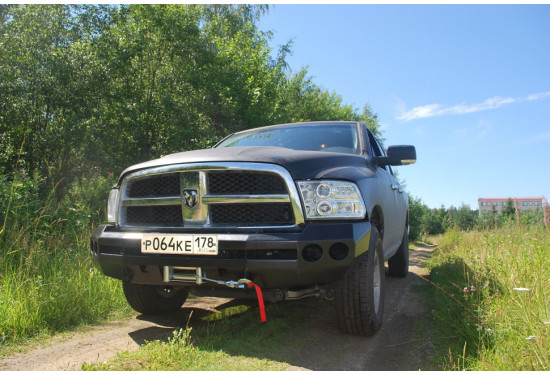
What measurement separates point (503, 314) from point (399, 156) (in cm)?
143

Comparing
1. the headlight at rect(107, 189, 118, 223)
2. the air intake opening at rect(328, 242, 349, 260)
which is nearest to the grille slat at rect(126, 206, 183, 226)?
the headlight at rect(107, 189, 118, 223)

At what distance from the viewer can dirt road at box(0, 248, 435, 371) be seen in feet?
7.85

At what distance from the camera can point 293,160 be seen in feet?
8.02

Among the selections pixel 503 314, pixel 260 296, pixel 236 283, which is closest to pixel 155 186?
pixel 236 283

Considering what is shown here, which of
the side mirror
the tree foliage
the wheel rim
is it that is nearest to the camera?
the wheel rim

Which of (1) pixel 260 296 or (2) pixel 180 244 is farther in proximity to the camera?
(2) pixel 180 244

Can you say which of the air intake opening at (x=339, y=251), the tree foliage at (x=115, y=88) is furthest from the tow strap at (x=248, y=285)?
the tree foliage at (x=115, y=88)

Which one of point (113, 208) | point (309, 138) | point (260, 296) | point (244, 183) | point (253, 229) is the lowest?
point (260, 296)

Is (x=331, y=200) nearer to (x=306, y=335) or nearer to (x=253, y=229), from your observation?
(x=253, y=229)

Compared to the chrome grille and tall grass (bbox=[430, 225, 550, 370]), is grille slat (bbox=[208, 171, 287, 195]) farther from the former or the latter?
tall grass (bbox=[430, 225, 550, 370])

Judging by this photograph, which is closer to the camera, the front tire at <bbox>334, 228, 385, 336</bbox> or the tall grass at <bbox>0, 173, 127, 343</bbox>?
the front tire at <bbox>334, 228, 385, 336</bbox>

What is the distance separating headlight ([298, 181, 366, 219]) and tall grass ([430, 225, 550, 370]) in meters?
0.99

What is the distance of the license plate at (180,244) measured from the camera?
92.4 inches

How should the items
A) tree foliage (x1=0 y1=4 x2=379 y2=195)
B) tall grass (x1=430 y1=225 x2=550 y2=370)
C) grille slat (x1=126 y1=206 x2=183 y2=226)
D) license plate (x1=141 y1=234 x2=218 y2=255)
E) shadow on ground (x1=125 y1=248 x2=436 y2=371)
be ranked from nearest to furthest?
tall grass (x1=430 y1=225 x2=550 y2=370) < license plate (x1=141 y1=234 x2=218 y2=255) < shadow on ground (x1=125 y1=248 x2=436 y2=371) < grille slat (x1=126 y1=206 x2=183 y2=226) < tree foliage (x1=0 y1=4 x2=379 y2=195)
